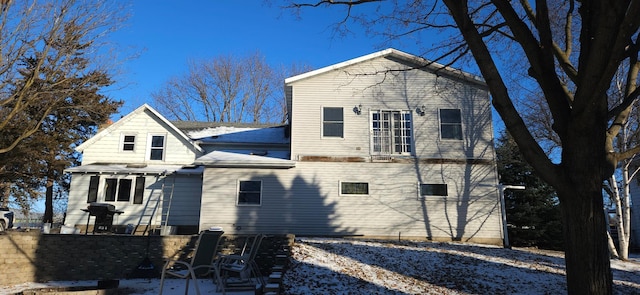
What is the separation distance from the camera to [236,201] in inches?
538

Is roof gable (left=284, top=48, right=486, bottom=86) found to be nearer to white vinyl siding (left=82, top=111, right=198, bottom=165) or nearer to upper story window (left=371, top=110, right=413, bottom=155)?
upper story window (left=371, top=110, right=413, bottom=155)

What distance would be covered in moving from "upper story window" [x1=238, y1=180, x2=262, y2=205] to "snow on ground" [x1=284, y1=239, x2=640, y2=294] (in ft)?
12.2

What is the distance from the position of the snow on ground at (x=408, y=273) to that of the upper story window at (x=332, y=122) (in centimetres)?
432

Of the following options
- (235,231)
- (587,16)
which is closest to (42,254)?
(235,231)

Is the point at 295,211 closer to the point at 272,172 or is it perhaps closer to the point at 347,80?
the point at 272,172

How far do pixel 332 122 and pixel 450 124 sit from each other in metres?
4.25

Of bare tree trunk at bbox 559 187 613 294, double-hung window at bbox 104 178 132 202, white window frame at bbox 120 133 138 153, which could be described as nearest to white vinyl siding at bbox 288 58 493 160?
double-hung window at bbox 104 178 132 202

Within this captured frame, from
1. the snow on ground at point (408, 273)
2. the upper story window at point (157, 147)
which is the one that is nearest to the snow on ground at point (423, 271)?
the snow on ground at point (408, 273)

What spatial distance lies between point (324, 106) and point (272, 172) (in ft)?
9.83

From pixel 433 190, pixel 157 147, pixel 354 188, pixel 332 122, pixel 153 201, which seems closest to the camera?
pixel 354 188

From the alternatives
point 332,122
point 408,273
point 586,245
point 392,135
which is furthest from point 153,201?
point 586,245

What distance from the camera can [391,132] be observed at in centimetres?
1450

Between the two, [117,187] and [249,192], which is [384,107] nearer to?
[249,192]

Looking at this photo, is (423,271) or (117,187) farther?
(117,187)
